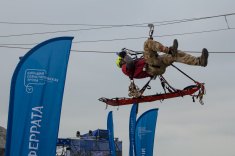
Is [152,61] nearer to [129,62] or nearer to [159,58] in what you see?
[159,58]

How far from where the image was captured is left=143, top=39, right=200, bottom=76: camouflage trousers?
8484mm

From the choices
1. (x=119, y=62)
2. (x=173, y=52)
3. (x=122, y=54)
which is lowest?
(x=173, y=52)

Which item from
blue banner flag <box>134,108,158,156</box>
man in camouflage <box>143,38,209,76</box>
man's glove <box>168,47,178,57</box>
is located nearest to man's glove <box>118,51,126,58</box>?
man in camouflage <box>143,38,209,76</box>

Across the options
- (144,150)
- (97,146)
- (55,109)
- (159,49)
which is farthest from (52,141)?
(97,146)

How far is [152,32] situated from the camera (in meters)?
8.92

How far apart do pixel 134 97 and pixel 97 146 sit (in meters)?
17.3

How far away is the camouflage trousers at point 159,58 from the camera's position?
27.8 ft

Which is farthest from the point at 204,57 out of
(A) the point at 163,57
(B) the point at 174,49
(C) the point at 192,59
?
(A) the point at 163,57

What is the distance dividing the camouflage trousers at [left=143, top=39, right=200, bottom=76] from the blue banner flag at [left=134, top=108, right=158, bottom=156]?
1039cm

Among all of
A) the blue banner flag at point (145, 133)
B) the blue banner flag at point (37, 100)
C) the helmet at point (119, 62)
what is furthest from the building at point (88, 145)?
the blue banner flag at point (37, 100)

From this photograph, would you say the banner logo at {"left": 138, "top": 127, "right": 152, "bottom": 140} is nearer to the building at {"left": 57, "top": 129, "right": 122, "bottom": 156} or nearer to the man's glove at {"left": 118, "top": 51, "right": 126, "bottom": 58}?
the building at {"left": 57, "top": 129, "right": 122, "bottom": 156}

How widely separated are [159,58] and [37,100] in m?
3.12

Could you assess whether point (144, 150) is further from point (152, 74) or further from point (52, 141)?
point (52, 141)

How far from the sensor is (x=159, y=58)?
30.9ft
